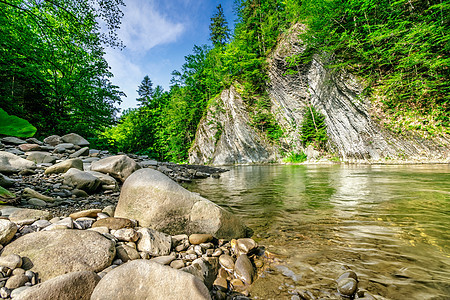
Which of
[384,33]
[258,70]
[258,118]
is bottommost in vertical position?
[258,118]

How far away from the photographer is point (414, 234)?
2176 mm

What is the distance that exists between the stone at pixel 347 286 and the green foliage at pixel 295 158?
17125 millimetres

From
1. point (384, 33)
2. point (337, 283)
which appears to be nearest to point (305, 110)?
point (384, 33)

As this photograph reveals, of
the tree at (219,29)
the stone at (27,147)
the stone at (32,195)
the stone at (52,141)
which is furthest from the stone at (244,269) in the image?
the tree at (219,29)

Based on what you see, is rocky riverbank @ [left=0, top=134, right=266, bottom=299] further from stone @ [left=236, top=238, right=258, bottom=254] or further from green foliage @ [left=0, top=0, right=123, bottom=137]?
green foliage @ [left=0, top=0, right=123, bottom=137]

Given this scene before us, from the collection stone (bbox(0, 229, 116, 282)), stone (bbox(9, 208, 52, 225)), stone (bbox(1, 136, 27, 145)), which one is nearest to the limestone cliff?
stone (bbox(0, 229, 116, 282))

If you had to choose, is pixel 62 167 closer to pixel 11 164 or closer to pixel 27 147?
pixel 11 164

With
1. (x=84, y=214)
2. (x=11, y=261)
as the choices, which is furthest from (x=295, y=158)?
(x=11, y=261)

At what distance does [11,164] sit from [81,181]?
190 centimetres

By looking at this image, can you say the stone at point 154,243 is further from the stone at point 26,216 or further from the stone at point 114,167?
the stone at point 114,167

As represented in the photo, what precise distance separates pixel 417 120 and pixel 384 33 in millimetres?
5722

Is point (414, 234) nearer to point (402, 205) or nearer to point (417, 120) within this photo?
point (402, 205)

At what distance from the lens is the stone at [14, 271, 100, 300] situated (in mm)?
1072

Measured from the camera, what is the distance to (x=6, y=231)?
157cm
